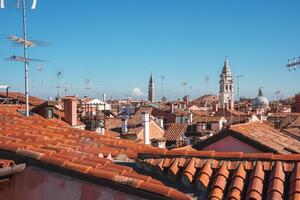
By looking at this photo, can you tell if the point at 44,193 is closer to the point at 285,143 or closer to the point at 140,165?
the point at 140,165

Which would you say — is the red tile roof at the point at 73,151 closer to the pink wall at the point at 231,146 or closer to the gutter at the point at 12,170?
the gutter at the point at 12,170

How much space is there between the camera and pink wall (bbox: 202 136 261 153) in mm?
10038

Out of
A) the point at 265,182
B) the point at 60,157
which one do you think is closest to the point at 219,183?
the point at 265,182

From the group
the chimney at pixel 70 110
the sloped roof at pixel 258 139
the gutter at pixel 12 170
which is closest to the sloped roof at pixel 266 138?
the sloped roof at pixel 258 139

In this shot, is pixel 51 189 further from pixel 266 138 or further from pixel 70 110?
pixel 70 110

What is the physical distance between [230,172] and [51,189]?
1.90 meters

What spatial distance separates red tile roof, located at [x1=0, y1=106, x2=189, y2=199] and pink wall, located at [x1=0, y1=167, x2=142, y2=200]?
124mm

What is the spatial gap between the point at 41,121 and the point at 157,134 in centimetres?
2295

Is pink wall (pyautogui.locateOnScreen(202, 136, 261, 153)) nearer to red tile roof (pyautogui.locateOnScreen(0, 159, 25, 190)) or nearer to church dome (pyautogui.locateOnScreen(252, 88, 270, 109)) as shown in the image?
red tile roof (pyautogui.locateOnScreen(0, 159, 25, 190))

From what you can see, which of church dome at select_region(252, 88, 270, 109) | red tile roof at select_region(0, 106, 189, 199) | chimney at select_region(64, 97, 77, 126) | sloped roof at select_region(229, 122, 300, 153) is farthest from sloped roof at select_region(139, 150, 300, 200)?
church dome at select_region(252, 88, 270, 109)

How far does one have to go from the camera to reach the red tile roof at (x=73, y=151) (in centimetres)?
362

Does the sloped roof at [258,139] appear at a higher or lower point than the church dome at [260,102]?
higher

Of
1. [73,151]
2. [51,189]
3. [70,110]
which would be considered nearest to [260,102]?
[70,110]

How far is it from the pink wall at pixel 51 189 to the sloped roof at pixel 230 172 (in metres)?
0.92
